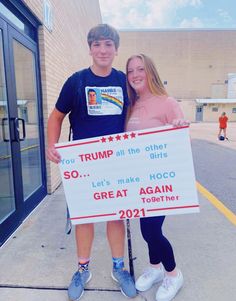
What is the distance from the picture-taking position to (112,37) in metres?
1.95

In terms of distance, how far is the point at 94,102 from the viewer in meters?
1.96

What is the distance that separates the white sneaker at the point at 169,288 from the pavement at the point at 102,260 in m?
0.08

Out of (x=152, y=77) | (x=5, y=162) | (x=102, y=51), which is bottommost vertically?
(x=5, y=162)

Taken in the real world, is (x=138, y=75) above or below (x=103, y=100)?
above

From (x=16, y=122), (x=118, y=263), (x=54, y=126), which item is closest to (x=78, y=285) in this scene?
(x=118, y=263)

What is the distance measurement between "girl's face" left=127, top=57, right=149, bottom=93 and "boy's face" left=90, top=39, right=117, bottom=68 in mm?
169

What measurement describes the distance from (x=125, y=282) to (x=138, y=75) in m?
1.63

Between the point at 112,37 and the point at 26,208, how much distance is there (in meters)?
2.59

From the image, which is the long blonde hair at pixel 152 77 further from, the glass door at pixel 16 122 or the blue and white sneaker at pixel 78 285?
the glass door at pixel 16 122

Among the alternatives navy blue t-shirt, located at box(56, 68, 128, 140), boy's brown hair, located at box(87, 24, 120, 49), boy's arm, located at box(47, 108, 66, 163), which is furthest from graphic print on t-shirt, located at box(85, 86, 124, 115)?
boy's brown hair, located at box(87, 24, 120, 49)

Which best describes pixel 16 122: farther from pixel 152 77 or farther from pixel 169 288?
pixel 169 288

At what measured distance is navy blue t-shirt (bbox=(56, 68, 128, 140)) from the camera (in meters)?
1.96

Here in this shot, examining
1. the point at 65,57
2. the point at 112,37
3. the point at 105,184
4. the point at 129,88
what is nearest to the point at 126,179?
the point at 105,184

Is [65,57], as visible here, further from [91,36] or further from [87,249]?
[87,249]
